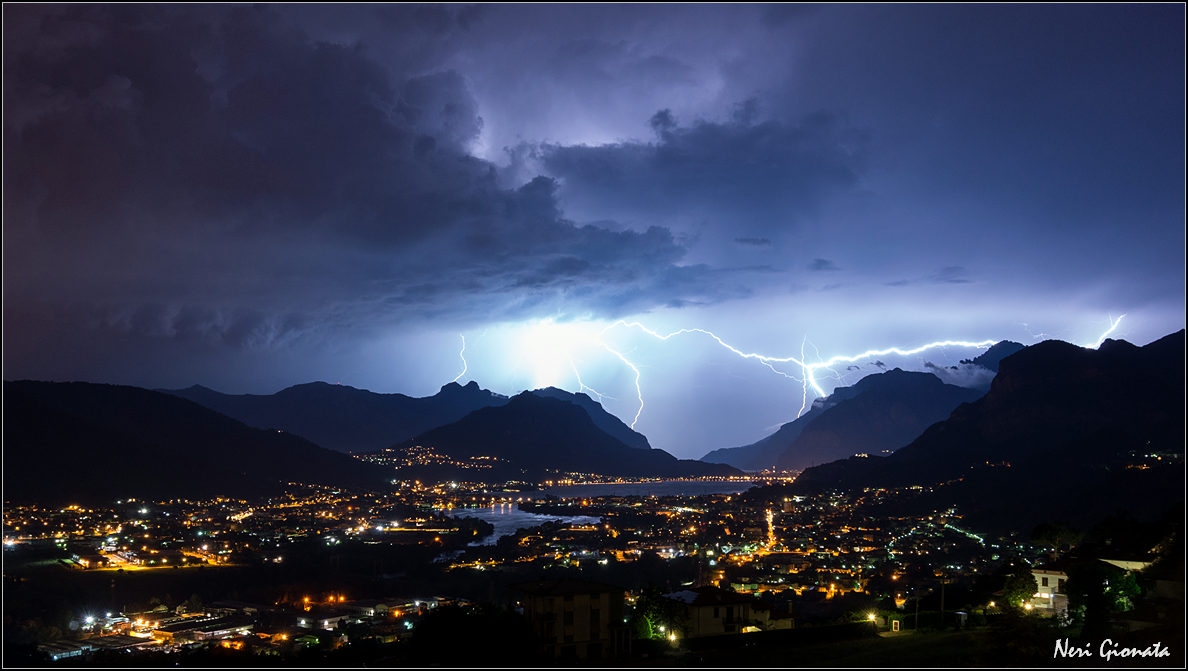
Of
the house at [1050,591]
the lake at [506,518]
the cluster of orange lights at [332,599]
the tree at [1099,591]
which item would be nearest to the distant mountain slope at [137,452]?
the lake at [506,518]

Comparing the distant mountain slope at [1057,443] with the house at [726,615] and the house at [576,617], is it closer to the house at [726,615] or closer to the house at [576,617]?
the house at [726,615]

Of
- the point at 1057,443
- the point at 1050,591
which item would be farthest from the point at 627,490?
the point at 1050,591

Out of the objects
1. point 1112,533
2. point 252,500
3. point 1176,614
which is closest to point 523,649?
point 1176,614

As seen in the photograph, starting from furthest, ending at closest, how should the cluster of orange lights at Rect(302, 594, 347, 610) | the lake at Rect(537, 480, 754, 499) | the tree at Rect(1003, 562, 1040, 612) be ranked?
the lake at Rect(537, 480, 754, 499) < the cluster of orange lights at Rect(302, 594, 347, 610) < the tree at Rect(1003, 562, 1040, 612)

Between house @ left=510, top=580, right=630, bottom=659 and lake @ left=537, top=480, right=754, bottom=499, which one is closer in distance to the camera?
house @ left=510, top=580, right=630, bottom=659

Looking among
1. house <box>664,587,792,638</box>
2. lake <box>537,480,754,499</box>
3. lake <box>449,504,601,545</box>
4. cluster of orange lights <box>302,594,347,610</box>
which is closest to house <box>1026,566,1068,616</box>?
house <box>664,587,792,638</box>

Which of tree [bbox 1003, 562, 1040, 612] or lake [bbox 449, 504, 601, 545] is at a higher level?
tree [bbox 1003, 562, 1040, 612]

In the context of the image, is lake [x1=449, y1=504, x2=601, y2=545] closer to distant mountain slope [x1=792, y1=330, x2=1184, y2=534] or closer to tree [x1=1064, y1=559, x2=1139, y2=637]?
distant mountain slope [x1=792, y1=330, x2=1184, y2=534]

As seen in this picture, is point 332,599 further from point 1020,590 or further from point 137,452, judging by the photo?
point 137,452
